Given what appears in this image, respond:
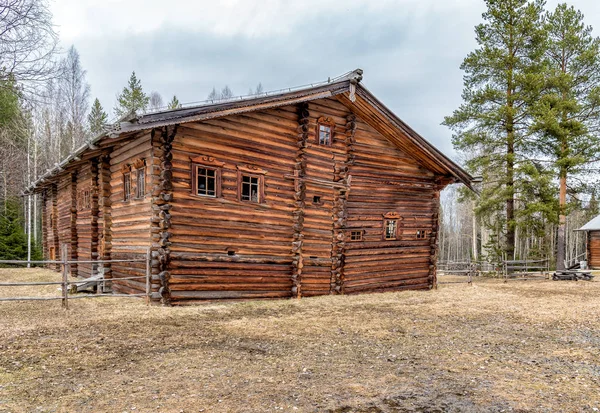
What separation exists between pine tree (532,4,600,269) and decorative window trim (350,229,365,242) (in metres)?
14.1

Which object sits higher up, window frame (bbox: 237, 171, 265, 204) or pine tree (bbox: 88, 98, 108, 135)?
pine tree (bbox: 88, 98, 108, 135)

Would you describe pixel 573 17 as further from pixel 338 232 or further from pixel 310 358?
pixel 310 358

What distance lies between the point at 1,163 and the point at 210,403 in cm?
3446

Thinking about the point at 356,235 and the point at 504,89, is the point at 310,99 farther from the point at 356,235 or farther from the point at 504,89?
the point at 504,89

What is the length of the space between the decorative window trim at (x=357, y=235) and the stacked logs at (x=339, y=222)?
58 cm

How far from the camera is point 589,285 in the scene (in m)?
21.4

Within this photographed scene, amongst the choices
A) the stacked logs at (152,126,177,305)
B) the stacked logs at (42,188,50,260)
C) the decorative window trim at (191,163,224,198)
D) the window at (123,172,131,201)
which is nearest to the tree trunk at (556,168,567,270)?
the decorative window trim at (191,163,224,198)

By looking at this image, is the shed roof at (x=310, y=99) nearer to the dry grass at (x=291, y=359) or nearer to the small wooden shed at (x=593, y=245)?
the dry grass at (x=291, y=359)

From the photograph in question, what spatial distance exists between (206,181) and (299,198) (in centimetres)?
358

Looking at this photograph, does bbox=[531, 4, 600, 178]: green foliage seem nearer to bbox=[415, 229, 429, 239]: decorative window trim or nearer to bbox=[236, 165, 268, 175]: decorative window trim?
bbox=[415, 229, 429, 239]: decorative window trim

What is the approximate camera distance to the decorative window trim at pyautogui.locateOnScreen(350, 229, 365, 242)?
1671cm

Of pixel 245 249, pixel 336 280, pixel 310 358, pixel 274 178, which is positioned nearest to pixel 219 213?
pixel 245 249

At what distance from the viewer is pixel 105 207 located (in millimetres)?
15883

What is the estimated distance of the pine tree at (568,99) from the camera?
23844 millimetres
